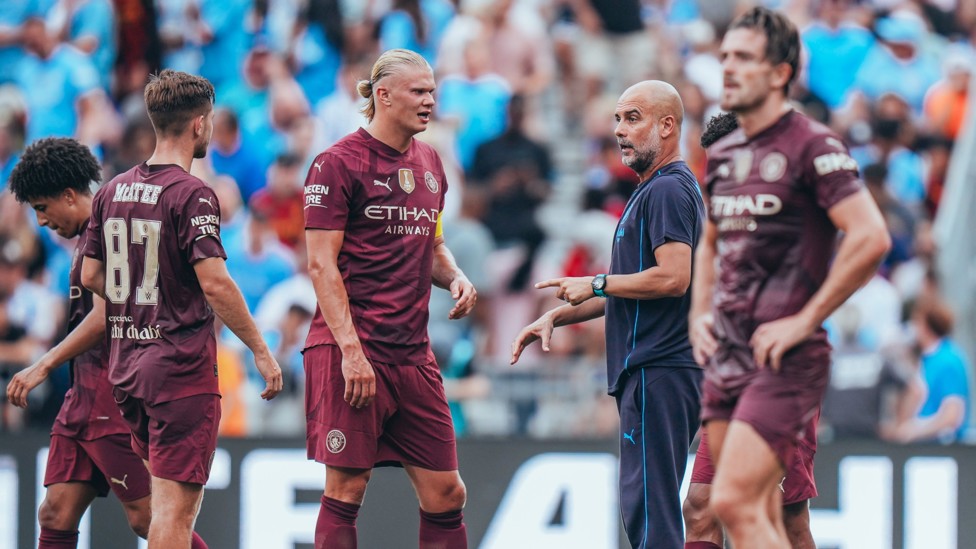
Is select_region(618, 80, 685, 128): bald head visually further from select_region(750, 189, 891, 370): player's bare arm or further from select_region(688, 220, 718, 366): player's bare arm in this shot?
select_region(750, 189, 891, 370): player's bare arm

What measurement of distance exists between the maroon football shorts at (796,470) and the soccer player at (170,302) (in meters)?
1.99

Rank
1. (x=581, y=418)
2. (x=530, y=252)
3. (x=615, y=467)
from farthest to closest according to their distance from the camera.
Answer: (x=530, y=252), (x=581, y=418), (x=615, y=467)

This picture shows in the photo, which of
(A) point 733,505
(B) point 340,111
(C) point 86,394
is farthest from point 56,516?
(B) point 340,111

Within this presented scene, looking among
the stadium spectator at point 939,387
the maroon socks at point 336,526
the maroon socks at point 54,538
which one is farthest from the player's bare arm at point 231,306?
the stadium spectator at point 939,387

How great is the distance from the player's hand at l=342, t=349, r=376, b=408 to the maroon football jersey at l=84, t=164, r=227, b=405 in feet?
1.96

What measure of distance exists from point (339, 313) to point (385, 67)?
47.0 inches

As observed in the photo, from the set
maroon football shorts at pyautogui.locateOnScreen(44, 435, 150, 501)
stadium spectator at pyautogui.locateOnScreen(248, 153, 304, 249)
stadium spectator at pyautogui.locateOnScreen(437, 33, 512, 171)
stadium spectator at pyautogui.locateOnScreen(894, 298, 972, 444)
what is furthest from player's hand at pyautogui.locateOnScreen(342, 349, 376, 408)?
stadium spectator at pyautogui.locateOnScreen(437, 33, 512, 171)

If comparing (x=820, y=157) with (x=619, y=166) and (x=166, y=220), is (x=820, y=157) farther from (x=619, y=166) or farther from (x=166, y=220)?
(x=619, y=166)

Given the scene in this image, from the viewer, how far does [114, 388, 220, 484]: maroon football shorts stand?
17.9ft

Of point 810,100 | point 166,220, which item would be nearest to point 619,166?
point 810,100

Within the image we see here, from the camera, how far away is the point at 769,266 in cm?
467

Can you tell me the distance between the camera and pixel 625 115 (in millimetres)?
5902

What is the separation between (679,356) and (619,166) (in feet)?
22.1

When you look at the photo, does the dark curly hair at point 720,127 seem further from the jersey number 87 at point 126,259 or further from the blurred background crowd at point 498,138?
the blurred background crowd at point 498,138
